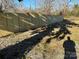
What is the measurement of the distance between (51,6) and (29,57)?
3539cm

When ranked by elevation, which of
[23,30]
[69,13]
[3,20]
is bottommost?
[69,13]

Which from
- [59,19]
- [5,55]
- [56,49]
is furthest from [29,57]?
[59,19]

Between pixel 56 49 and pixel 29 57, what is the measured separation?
7.53ft

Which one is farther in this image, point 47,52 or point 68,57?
point 47,52

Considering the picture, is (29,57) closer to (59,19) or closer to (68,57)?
(68,57)

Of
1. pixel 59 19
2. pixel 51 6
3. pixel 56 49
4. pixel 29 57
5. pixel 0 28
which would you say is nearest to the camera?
pixel 29 57

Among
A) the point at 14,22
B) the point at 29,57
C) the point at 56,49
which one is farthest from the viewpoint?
the point at 14,22

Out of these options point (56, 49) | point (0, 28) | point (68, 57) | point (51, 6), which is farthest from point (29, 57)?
point (51, 6)

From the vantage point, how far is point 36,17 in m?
19.6

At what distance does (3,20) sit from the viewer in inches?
603

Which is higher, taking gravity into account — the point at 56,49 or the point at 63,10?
the point at 56,49

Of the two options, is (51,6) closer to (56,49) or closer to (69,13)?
(69,13)

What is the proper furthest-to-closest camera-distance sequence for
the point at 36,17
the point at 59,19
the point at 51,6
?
the point at 51,6 → the point at 59,19 → the point at 36,17

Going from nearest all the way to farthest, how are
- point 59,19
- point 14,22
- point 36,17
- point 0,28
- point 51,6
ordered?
point 0,28
point 14,22
point 36,17
point 59,19
point 51,6
